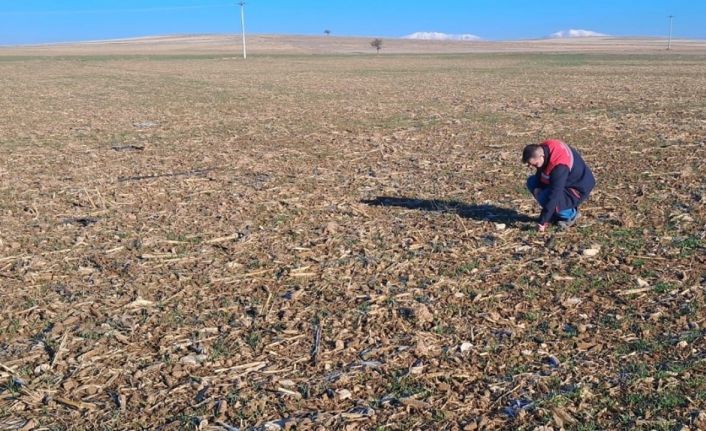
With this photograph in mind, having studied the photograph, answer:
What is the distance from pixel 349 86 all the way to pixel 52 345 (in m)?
25.4

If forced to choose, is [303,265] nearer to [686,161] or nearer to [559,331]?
[559,331]

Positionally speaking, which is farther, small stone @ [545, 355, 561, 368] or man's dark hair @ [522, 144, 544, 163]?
man's dark hair @ [522, 144, 544, 163]

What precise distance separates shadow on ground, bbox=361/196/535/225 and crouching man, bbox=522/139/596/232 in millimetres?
509

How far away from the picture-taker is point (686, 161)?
1038cm

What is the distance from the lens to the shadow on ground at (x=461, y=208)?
7684 mm

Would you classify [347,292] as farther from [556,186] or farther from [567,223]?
[567,223]

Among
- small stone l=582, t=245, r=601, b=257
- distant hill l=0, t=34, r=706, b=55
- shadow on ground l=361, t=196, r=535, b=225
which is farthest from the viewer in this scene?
distant hill l=0, t=34, r=706, b=55

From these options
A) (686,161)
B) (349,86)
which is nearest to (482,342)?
(686,161)

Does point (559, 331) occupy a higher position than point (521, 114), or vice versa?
point (521, 114)

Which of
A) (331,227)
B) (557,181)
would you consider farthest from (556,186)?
(331,227)

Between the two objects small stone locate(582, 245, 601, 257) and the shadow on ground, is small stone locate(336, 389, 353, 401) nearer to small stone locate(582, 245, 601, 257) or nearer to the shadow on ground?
small stone locate(582, 245, 601, 257)

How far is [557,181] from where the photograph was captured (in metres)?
6.89

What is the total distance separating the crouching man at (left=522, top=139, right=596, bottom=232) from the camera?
22.5 feet

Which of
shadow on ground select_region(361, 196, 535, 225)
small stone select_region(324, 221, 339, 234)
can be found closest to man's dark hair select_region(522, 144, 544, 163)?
shadow on ground select_region(361, 196, 535, 225)
